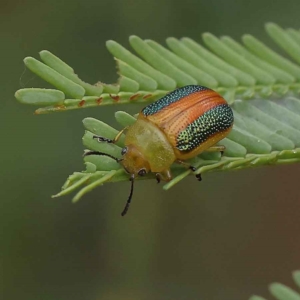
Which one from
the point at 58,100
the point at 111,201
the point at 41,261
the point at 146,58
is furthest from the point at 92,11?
the point at 58,100

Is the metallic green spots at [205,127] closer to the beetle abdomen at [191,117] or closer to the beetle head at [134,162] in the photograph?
the beetle abdomen at [191,117]

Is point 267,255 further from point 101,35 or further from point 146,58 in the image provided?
point 146,58

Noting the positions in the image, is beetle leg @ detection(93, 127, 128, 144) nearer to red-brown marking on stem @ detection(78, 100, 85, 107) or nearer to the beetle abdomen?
red-brown marking on stem @ detection(78, 100, 85, 107)

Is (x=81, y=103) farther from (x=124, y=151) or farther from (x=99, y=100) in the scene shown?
(x=124, y=151)

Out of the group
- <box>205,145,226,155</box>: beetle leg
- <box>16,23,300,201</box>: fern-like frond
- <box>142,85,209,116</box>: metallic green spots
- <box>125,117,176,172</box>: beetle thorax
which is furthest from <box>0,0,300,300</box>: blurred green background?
<box>205,145,226,155</box>: beetle leg

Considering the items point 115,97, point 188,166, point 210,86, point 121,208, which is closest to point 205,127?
point 210,86

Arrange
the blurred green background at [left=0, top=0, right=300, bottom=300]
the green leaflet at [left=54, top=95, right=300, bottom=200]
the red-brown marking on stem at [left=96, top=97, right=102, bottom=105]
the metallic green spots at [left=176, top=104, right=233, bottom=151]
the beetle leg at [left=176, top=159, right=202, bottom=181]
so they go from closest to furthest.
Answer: the green leaflet at [left=54, top=95, right=300, bottom=200] → the red-brown marking on stem at [left=96, top=97, right=102, bottom=105] → the beetle leg at [left=176, top=159, right=202, bottom=181] → the metallic green spots at [left=176, top=104, right=233, bottom=151] → the blurred green background at [left=0, top=0, right=300, bottom=300]

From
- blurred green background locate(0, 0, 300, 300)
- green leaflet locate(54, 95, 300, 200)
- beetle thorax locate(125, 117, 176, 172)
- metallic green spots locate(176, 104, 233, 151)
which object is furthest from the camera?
blurred green background locate(0, 0, 300, 300)
